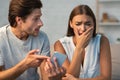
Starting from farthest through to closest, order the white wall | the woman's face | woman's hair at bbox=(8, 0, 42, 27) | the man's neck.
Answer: the white wall, the woman's face, the man's neck, woman's hair at bbox=(8, 0, 42, 27)

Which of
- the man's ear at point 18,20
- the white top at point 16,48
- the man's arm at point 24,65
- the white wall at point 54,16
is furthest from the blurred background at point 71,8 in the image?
the man's arm at point 24,65

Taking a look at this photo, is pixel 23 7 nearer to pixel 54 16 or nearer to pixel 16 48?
pixel 16 48

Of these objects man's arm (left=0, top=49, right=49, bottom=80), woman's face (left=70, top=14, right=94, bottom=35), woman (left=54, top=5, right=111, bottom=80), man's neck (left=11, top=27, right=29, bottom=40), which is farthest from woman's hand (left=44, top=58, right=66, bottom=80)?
woman's face (left=70, top=14, right=94, bottom=35)

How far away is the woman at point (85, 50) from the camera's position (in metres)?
1.59

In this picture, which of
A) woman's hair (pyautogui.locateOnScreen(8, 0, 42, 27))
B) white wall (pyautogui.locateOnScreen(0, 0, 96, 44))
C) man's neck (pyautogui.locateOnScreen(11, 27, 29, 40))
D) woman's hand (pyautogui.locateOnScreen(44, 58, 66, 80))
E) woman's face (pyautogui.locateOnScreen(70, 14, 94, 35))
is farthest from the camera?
white wall (pyautogui.locateOnScreen(0, 0, 96, 44))

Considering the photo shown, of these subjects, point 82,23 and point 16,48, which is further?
point 82,23

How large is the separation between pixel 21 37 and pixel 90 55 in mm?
528

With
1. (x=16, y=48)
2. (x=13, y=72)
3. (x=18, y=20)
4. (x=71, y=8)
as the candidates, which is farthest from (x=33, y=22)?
(x=71, y=8)

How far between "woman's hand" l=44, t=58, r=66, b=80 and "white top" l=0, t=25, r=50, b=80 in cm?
27

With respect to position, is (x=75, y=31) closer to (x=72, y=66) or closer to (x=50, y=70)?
(x=72, y=66)

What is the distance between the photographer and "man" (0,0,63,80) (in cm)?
145

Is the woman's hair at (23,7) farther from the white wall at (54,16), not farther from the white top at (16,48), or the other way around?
the white wall at (54,16)

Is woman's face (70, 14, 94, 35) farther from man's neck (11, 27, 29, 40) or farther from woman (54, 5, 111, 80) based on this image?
man's neck (11, 27, 29, 40)

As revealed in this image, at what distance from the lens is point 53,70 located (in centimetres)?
130
